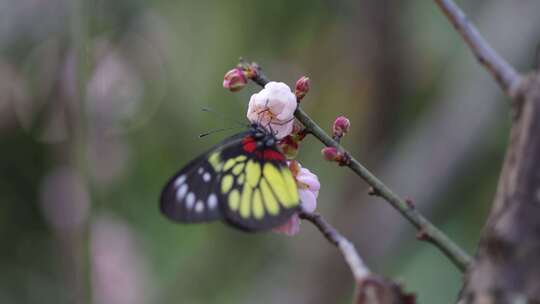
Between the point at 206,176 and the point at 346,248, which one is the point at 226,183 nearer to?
the point at 206,176

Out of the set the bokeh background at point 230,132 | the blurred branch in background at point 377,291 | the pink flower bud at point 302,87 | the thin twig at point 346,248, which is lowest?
the blurred branch in background at point 377,291

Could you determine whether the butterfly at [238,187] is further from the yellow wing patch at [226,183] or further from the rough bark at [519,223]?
the rough bark at [519,223]

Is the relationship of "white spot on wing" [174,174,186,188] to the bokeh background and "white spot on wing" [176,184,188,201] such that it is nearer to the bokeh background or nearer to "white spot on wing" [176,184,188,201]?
"white spot on wing" [176,184,188,201]

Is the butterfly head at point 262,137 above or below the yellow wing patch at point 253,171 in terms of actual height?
above

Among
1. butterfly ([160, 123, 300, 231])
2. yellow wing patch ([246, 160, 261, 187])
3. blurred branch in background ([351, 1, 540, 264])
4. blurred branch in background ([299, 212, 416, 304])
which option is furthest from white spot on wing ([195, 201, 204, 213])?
blurred branch in background ([351, 1, 540, 264])

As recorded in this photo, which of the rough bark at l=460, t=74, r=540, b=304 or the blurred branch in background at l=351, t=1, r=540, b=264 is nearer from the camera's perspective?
the rough bark at l=460, t=74, r=540, b=304

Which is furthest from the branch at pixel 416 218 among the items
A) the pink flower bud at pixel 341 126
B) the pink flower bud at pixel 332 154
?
the pink flower bud at pixel 341 126
